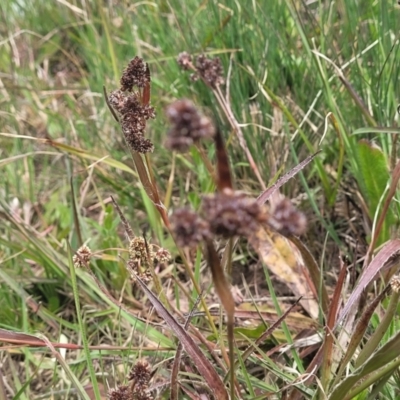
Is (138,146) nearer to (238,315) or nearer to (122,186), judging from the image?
(238,315)

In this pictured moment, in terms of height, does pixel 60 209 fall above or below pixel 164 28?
below

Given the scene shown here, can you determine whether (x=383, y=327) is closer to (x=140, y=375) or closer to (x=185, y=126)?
(x=140, y=375)

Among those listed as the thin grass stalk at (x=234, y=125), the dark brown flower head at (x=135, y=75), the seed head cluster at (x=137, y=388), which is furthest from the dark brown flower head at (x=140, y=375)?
the thin grass stalk at (x=234, y=125)

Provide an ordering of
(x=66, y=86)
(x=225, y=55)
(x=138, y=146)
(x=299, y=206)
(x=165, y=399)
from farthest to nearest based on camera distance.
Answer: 1. (x=66, y=86)
2. (x=225, y=55)
3. (x=299, y=206)
4. (x=165, y=399)
5. (x=138, y=146)

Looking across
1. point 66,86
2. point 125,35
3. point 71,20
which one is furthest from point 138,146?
point 71,20

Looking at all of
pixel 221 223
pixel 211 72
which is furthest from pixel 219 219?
pixel 211 72

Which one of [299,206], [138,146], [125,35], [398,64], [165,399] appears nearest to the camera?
[138,146]

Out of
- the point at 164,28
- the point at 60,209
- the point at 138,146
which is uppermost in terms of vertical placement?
the point at 164,28
